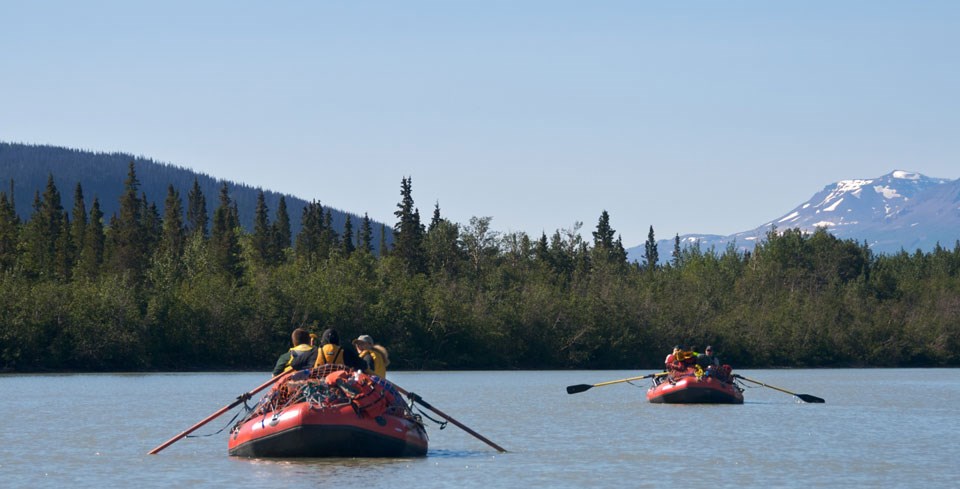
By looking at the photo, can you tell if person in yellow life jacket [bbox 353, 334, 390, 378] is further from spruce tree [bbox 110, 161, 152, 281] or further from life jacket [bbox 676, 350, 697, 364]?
spruce tree [bbox 110, 161, 152, 281]

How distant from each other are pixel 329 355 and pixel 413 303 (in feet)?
282

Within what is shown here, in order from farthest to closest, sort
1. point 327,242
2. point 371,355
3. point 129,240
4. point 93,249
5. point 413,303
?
point 327,242
point 93,249
point 129,240
point 413,303
point 371,355

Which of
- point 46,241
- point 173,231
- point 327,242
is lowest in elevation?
point 46,241

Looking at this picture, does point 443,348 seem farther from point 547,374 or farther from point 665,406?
point 665,406

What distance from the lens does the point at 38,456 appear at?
3369 cm

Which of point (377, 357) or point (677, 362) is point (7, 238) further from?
point (377, 357)

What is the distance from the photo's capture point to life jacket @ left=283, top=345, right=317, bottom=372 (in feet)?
98.5

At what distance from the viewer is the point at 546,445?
38031 millimetres

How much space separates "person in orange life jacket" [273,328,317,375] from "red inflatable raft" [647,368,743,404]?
1089 inches

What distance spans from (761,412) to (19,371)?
54.5m

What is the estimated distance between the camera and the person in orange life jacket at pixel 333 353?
29594mm

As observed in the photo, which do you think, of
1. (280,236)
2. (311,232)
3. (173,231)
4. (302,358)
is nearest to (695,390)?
(302,358)

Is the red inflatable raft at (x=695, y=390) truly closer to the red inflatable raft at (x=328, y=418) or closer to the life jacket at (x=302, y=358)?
the red inflatable raft at (x=328, y=418)

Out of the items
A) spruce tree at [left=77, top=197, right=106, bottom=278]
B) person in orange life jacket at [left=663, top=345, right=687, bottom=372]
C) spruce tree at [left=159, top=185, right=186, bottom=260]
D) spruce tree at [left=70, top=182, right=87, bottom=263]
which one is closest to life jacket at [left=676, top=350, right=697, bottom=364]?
person in orange life jacket at [left=663, top=345, right=687, bottom=372]
